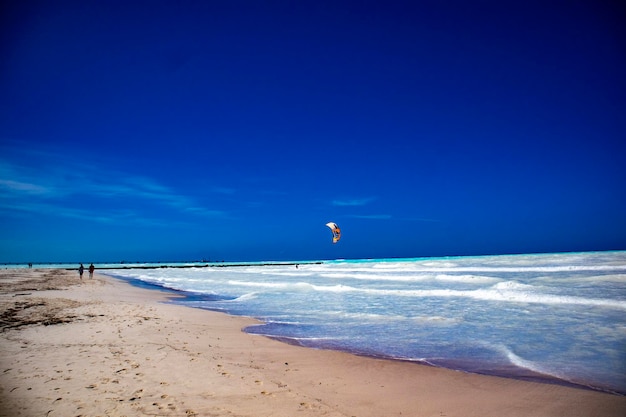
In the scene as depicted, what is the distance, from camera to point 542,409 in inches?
201

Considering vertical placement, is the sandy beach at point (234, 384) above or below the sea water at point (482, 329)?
above

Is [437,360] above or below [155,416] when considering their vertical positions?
below

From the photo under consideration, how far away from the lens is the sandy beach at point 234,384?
15.8 feet

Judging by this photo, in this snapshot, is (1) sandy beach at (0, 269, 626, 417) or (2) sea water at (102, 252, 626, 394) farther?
(2) sea water at (102, 252, 626, 394)

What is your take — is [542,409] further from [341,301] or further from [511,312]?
[341,301]

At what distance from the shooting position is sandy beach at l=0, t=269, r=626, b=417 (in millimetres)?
4828

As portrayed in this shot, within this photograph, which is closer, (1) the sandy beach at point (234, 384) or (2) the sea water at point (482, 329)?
(1) the sandy beach at point (234, 384)

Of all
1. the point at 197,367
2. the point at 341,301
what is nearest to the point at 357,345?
the point at 197,367

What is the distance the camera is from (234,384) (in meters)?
5.77

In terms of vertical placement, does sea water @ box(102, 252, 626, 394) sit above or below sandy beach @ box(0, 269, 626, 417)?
below

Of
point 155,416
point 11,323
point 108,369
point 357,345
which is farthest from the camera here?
point 11,323

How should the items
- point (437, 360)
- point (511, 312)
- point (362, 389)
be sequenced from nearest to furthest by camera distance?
point (362, 389), point (437, 360), point (511, 312)

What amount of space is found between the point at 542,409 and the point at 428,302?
12.9 meters

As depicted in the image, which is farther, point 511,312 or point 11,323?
point 511,312
